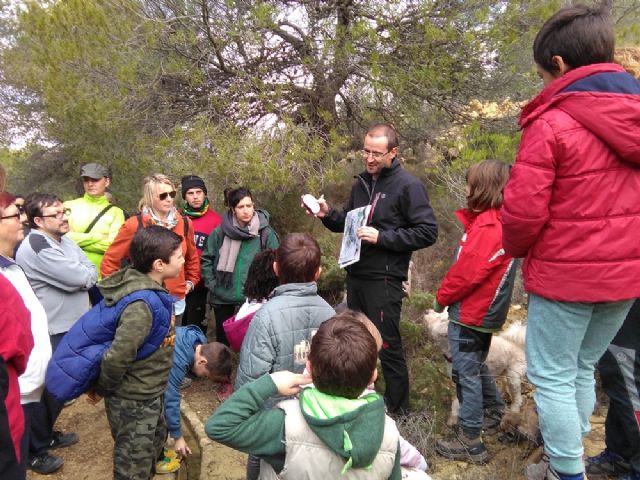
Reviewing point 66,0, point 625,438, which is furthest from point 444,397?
point 66,0

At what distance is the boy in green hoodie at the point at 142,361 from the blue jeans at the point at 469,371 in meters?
1.72

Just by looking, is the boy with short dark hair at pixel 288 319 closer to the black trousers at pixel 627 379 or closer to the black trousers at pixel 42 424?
the black trousers at pixel 627 379

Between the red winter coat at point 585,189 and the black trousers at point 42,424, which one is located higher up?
the red winter coat at point 585,189

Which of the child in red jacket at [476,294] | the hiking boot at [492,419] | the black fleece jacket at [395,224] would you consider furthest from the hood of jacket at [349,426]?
the hiking boot at [492,419]

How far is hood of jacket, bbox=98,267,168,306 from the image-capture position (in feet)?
8.01

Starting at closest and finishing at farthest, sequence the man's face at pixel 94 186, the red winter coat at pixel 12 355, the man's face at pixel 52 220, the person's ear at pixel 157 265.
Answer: the red winter coat at pixel 12 355
the person's ear at pixel 157 265
the man's face at pixel 52 220
the man's face at pixel 94 186

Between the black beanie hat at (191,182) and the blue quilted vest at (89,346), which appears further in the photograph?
the black beanie hat at (191,182)

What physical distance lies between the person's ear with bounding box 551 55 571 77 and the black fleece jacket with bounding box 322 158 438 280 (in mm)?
1233

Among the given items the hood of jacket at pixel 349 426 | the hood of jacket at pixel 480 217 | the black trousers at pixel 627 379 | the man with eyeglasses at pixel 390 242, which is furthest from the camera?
the man with eyeglasses at pixel 390 242

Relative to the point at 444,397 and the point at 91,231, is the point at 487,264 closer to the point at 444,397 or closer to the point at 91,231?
the point at 444,397

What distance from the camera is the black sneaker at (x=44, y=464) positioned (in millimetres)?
3148

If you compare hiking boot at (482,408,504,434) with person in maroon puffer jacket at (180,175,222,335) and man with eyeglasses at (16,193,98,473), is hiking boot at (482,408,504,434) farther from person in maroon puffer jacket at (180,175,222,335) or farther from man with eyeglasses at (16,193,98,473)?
man with eyeglasses at (16,193,98,473)

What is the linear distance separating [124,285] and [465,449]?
219cm

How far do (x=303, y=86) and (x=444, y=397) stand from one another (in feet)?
11.3
